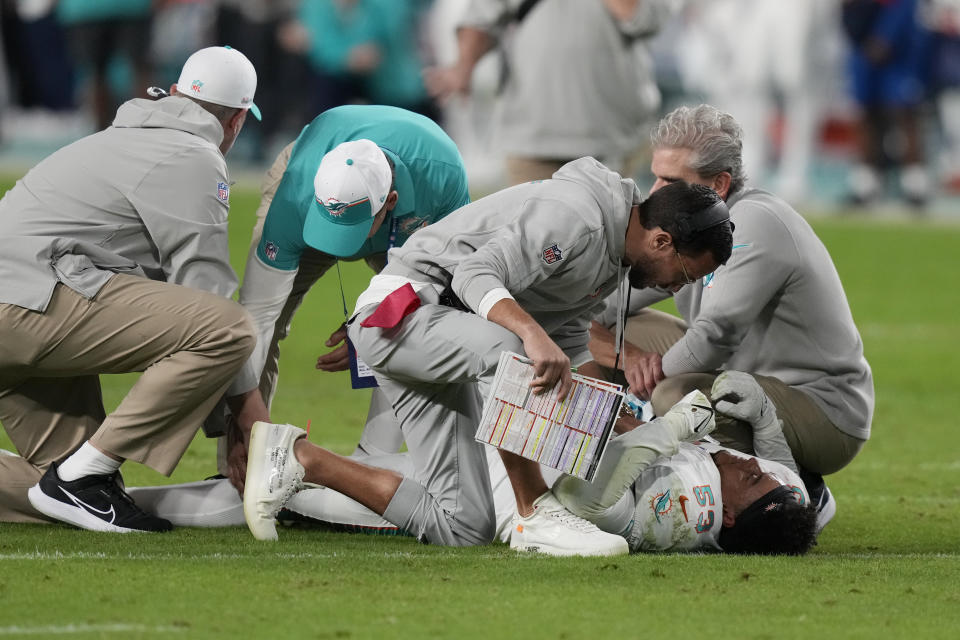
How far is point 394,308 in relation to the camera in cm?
491

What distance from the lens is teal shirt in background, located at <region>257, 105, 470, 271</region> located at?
18.8 ft

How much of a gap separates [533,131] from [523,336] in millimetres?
3977

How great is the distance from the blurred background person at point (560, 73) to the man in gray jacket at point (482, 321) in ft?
10.6

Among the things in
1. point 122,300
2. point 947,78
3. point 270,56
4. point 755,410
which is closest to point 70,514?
point 122,300

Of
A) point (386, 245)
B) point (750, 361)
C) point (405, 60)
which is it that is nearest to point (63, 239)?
point (386, 245)

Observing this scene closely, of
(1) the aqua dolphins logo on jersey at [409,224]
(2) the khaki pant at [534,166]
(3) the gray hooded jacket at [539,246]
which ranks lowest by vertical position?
(2) the khaki pant at [534,166]

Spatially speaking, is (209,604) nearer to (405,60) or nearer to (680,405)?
(680,405)

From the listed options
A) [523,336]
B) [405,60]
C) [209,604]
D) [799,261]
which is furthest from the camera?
[405,60]

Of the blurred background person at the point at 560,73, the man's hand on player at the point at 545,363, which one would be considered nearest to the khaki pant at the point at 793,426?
the man's hand on player at the point at 545,363

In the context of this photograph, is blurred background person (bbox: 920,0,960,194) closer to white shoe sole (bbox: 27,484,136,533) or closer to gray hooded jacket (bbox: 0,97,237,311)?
gray hooded jacket (bbox: 0,97,237,311)

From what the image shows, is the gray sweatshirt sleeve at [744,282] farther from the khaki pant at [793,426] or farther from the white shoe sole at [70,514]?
the white shoe sole at [70,514]

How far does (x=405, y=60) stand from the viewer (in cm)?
1741

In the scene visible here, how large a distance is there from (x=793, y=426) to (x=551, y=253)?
1312mm

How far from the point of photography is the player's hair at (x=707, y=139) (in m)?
5.68
